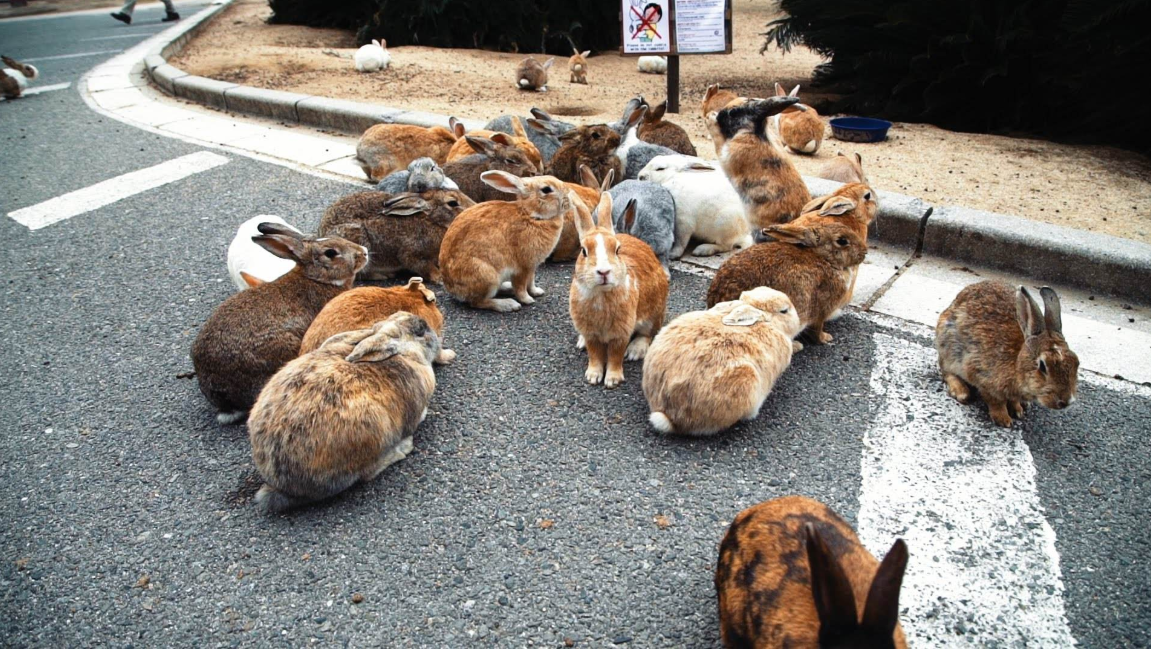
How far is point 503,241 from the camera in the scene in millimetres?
4551

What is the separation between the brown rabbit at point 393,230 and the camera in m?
4.95

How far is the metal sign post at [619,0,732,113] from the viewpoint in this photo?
8055mm

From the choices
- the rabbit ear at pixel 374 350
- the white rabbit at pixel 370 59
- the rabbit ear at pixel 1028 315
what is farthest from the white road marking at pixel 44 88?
the rabbit ear at pixel 1028 315

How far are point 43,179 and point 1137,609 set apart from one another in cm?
862

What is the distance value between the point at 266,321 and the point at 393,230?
1.45 metres

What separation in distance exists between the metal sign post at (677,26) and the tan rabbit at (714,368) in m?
5.41

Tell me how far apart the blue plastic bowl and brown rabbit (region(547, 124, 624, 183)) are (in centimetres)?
265

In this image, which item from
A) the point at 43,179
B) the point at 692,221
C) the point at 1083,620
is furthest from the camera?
the point at 43,179

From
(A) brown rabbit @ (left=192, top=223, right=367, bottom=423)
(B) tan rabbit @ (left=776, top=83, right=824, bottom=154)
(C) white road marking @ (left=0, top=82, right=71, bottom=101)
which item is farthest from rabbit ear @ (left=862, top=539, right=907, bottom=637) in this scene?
(C) white road marking @ (left=0, top=82, right=71, bottom=101)

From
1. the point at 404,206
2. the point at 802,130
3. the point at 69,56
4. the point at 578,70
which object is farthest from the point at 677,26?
the point at 69,56

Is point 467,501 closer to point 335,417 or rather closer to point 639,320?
point 335,417

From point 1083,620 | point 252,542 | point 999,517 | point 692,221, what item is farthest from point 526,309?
point 1083,620

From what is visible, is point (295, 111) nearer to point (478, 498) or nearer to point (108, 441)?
point (108, 441)

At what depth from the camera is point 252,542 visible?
2912 millimetres
